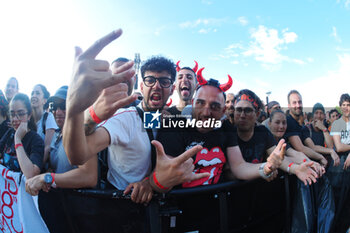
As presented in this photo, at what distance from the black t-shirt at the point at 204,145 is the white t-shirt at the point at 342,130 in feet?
9.45

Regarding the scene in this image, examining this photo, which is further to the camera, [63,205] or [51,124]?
[51,124]

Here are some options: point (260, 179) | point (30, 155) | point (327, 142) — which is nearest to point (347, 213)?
point (327, 142)

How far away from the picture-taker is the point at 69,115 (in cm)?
99

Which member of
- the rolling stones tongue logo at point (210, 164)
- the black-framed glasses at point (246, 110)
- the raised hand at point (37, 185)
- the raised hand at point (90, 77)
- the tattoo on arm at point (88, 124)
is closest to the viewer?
the raised hand at point (90, 77)

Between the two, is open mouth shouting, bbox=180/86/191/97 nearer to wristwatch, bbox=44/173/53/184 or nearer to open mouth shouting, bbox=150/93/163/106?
open mouth shouting, bbox=150/93/163/106

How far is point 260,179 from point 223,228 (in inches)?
22.0

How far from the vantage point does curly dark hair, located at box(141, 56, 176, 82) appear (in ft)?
6.36

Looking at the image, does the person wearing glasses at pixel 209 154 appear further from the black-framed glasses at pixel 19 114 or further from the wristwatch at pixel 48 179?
the black-framed glasses at pixel 19 114

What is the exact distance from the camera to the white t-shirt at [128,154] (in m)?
1.41

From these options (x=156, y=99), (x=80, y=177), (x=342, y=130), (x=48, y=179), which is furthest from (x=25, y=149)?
(x=342, y=130)

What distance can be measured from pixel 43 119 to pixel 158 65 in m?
1.95

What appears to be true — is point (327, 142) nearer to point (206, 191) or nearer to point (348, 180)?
point (348, 180)

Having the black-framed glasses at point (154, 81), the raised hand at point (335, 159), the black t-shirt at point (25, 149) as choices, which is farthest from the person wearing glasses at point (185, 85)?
the raised hand at point (335, 159)

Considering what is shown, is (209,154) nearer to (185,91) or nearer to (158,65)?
(158,65)
